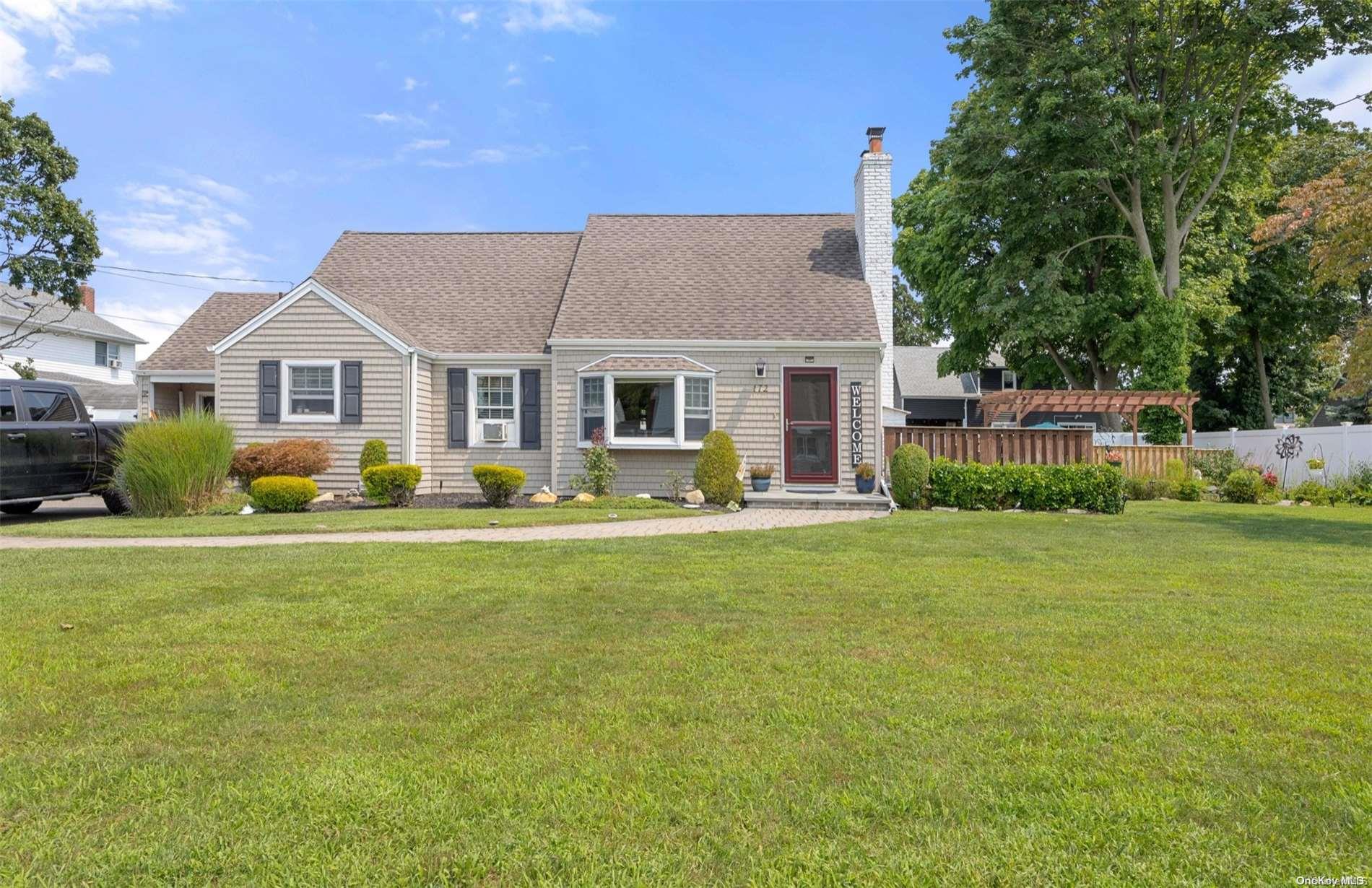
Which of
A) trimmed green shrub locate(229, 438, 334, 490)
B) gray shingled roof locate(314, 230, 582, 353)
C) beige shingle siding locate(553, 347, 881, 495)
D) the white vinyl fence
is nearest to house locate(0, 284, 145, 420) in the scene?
gray shingled roof locate(314, 230, 582, 353)

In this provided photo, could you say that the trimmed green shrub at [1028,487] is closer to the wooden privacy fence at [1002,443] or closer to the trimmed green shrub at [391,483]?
the wooden privacy fence at [1002,443]

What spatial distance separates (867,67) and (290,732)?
14216 millimetres

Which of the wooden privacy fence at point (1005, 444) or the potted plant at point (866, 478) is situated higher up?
the wooden privacy fence at point (1005, 444)

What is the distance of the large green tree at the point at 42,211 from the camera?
22.0 metres

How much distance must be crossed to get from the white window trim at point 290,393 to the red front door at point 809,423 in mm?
8537

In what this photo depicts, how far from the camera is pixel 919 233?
2792cm

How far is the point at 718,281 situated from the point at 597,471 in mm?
5116

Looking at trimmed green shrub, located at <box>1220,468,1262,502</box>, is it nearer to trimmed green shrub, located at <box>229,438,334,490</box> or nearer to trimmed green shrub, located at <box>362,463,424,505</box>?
trimmed green shrub, located at <box>362,463,424,505</box>

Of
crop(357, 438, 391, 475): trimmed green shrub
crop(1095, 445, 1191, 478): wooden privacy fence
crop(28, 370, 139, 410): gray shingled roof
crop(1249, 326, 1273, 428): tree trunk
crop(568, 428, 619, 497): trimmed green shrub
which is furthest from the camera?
crop(28, 370, 139, 410): gray shingled roof

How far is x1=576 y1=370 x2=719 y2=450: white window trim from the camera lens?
45.2ft

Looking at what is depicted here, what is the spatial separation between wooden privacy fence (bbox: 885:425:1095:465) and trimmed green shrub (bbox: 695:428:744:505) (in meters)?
3.30

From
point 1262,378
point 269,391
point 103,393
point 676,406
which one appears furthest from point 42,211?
point 1262,378

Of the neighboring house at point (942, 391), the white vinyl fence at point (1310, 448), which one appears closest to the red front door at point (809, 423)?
the white vinyl fence at point (1310, 448)

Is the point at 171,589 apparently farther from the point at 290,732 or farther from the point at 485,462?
the point at 485,462
